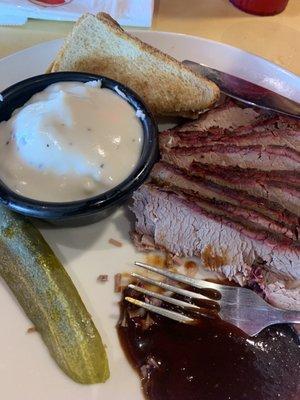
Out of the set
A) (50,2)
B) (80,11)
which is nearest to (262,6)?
(80,11)

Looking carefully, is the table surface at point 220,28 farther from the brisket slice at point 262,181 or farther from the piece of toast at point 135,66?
the brisket slice at point 262,181

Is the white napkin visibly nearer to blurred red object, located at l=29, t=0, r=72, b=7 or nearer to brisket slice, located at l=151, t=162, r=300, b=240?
blurred red object, located at l=29, t=0, r=72, b=7

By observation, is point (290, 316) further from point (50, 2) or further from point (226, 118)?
point (50, 2)

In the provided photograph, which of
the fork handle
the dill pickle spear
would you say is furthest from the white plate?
the fork handle

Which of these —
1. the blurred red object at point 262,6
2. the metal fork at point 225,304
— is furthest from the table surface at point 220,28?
the metal fork at point 225,304

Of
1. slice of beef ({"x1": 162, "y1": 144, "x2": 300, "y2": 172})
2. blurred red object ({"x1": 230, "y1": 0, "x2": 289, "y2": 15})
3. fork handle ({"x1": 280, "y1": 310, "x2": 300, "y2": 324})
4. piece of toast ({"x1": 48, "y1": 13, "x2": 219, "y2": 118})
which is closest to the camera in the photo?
fork handle ({"x1": 280, "y1": 310, "x2": 300, "y2": 324})
